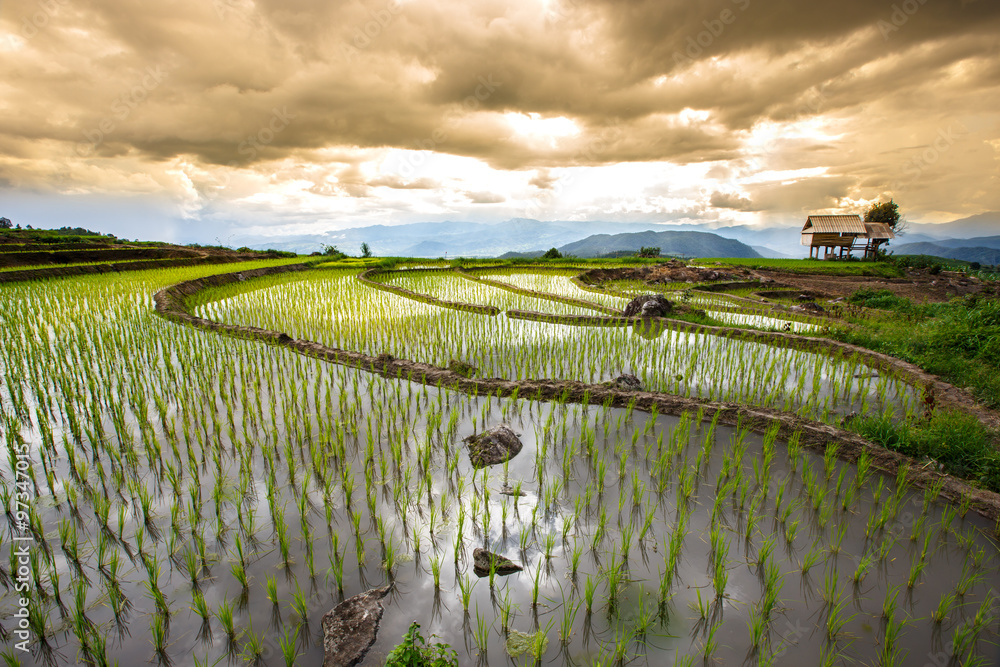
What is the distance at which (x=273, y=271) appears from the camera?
17.3 m

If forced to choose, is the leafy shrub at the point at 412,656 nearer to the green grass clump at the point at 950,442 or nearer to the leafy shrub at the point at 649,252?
the green grass clump at the point at 950,442

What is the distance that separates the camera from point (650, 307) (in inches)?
331

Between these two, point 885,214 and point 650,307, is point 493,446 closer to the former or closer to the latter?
point 650,307

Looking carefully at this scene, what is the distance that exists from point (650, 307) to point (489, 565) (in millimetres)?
7125

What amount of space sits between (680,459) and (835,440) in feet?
4.36

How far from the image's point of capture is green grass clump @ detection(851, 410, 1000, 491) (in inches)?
126

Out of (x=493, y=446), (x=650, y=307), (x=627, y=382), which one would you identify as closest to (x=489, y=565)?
(x=493, y=446)

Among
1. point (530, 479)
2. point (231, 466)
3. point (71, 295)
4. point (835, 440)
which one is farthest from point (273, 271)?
point (835, 440)

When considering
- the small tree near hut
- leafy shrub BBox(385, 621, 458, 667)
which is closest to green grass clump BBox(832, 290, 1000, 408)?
leafy shrub BBox(385, 621, 458, 667)

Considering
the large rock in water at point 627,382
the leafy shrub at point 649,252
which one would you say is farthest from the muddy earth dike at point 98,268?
the leafy shrub at point 649,252

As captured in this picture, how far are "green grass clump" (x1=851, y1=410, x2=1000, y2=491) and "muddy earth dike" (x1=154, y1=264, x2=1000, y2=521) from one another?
11.3 inches

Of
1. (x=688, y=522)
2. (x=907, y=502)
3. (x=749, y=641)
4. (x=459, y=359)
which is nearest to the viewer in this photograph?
(x=749, y=641)

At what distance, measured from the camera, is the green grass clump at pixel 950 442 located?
320 cm

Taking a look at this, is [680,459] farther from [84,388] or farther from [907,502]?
[84,388]
